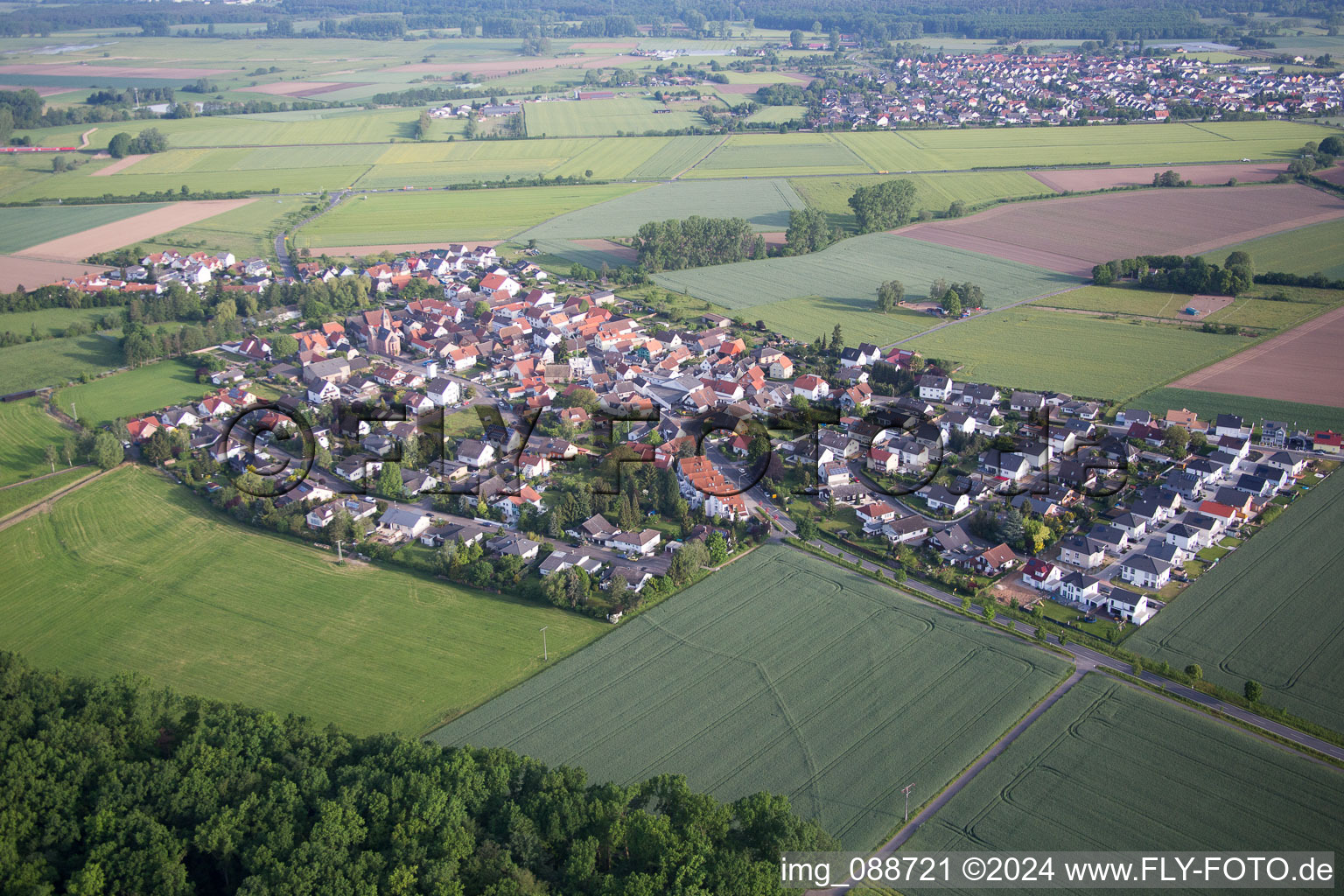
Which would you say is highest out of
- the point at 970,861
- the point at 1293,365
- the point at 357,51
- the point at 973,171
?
the point at 357,51

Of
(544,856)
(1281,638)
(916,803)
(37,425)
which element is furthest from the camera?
(37,425)

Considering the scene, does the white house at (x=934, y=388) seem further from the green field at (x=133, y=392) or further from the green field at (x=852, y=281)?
the green field at (x=133, y=392)

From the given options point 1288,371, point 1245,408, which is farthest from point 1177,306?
point 1245,408

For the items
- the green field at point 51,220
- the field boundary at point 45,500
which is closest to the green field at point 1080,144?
the green field at point 51,220

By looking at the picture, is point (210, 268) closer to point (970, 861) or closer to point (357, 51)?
point (970, 861)

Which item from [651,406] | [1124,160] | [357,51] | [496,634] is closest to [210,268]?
[651,406]

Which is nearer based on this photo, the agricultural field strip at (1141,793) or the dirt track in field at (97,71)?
the agricultural field strip at (1141,793)

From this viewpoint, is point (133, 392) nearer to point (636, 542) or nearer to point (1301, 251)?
point (636, 542)

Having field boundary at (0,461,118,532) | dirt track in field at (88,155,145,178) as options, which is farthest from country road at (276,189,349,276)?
field boundary at (0,461,118,532)
